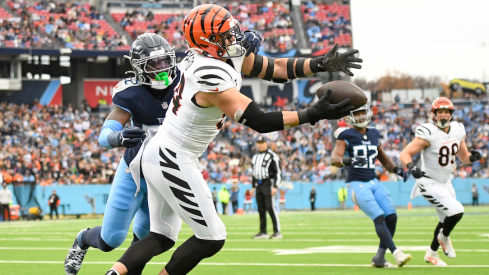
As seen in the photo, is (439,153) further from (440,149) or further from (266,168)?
(266,168)

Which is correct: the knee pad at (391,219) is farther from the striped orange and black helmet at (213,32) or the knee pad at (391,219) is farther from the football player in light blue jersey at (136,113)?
the striped orange and black helmet at (213,32)

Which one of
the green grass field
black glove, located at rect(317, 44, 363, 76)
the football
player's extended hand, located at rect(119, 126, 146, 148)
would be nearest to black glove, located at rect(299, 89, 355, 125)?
the football

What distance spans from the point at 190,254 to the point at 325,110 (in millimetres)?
1186

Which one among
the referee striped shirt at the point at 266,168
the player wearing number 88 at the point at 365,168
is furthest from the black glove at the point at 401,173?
the referee striped shirt at the point at 266,168

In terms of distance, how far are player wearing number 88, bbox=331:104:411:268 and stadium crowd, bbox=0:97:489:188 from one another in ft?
52.0

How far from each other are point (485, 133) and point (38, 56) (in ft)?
58.4

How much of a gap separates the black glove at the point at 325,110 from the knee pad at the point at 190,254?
0.97 meters

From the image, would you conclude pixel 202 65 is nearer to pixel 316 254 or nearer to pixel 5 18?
pixel 316 254

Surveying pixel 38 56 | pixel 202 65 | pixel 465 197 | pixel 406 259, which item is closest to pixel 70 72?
pixel 38 56

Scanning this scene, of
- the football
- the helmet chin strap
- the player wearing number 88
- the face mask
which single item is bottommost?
the player wearing number 88

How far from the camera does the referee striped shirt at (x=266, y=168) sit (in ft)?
41.8

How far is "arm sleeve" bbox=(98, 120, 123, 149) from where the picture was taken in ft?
16.8

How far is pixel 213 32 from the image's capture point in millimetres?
4355

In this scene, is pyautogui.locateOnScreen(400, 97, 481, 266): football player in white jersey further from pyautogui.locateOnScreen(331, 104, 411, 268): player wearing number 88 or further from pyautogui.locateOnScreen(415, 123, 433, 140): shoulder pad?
pyautogui.locateOnScreen(331, 104, 411, 268): player wearing number 88
